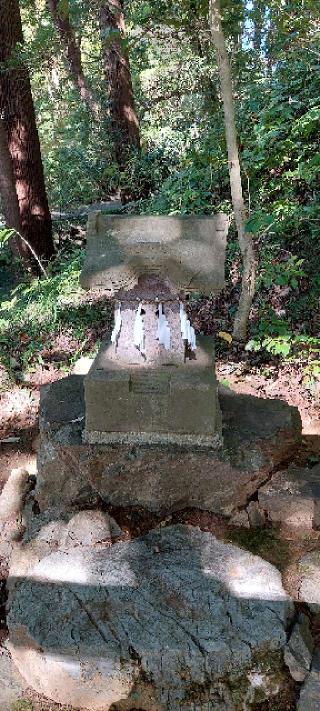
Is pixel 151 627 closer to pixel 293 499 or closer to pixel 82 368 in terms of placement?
pixel 293 499

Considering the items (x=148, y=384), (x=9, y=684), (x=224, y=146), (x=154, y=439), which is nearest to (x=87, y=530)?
(x=154, y=439)

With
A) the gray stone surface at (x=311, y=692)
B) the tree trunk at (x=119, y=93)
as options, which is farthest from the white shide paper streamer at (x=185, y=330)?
the tree trunk at (x=119, y=93)

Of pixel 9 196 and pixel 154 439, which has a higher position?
pixel 9 196

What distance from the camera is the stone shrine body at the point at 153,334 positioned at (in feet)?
10.8

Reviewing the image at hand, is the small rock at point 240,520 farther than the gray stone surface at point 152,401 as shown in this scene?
Yes

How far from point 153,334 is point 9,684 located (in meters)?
2.26

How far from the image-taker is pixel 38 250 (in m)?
8.70

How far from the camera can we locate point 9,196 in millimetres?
7965

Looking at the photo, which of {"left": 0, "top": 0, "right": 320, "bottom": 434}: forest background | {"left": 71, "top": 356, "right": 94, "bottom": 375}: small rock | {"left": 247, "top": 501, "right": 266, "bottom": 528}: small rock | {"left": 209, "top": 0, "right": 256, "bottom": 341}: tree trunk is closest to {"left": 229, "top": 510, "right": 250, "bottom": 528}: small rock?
{"left": 247, "top": 501, "right": 266, "bottom": 528}: small rock

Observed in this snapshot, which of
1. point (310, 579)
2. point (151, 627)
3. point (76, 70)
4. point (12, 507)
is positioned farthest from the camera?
point (76, 70)

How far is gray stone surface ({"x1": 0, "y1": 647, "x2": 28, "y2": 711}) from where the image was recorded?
274 centimetres

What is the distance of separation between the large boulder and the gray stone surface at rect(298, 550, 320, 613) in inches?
25.0

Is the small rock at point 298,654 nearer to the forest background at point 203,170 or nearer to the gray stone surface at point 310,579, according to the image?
the gray stone surface at point 310,579

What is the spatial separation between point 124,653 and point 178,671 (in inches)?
11.4
